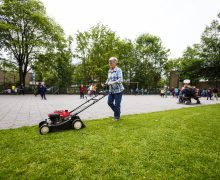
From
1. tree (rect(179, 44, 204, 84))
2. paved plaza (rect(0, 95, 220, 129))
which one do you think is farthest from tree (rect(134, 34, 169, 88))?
paved plaza (rect(0, 95, 220, 129))

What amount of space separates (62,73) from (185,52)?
36769mm

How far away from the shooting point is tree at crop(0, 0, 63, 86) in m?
29.2

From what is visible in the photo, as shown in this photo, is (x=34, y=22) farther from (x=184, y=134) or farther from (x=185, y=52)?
(x=185, y=52)

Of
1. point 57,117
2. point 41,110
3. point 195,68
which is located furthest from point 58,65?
point 57,117

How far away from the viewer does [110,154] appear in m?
3.21

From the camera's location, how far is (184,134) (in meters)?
4.52

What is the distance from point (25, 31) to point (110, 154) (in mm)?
33656

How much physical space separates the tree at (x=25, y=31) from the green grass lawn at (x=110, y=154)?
28.7 meters

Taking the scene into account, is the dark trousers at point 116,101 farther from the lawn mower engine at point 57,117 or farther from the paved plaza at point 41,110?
the lawn mower engine at point 57,117

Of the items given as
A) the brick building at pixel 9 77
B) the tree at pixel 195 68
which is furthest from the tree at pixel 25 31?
the tree at pixel 195 68

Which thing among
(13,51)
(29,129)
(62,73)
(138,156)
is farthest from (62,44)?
(138,156)

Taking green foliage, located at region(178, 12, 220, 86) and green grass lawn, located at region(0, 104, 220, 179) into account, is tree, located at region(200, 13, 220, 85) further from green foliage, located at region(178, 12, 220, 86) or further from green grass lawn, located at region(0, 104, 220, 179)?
green grass lawn, located at region(0, 104, 220, 179)

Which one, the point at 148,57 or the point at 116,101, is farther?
the point at 148,57

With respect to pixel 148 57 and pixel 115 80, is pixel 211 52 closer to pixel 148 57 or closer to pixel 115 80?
pixel 148 57
